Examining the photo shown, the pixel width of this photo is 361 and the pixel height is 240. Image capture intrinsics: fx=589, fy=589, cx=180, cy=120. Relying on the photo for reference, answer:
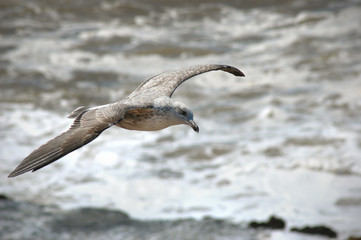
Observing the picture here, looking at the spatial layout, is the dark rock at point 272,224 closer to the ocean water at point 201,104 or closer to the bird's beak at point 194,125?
the ocean water at point 201,104

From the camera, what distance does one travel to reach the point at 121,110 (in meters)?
5.05

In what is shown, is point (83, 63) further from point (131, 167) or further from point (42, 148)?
point (42, 148)

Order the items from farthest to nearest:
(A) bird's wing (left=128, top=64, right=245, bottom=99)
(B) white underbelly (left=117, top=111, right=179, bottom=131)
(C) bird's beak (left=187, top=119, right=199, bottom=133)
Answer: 1. (A) bird's wing (left=128, top=64, right=245, bottom=99)
2. (B) white underbelly (left=117, top=111, right=179, bottom=131)
3. (C) bird's beak (left=187, top=119, right=199, bottom=133)

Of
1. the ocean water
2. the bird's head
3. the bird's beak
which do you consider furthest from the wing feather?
the ocean water

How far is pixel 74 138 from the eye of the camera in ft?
15.6

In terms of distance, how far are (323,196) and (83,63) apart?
32.0 ft

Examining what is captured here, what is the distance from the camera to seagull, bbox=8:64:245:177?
4.55m

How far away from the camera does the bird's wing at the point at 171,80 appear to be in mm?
6078

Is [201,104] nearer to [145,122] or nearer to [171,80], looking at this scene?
[171,80]

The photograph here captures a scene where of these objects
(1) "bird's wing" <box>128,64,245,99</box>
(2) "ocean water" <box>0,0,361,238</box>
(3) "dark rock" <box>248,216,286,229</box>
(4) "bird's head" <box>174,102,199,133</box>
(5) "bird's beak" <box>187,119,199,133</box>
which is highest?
(2) "ocean water" <box>0,0,361,238</box>

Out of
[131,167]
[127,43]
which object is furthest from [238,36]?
[131,167]

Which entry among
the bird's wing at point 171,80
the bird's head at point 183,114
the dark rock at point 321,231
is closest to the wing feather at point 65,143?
the bird's head at point 183,114

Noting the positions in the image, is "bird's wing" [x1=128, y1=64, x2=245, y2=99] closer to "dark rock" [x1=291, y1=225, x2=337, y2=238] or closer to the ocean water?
"dark rock" [x1=291, y1=225, x2=337, y2=238]

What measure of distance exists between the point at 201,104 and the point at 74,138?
10.8m
